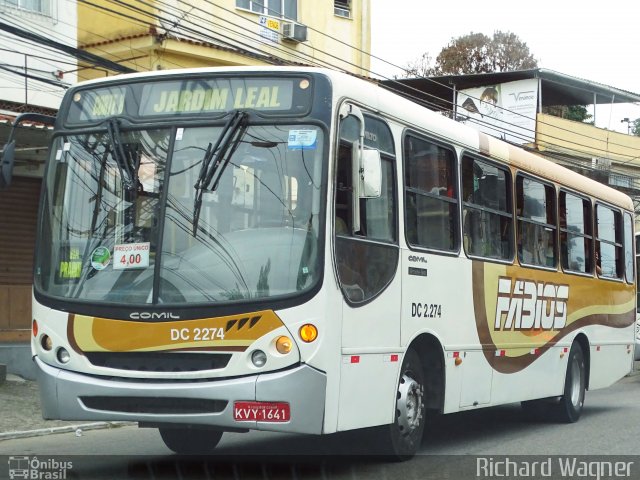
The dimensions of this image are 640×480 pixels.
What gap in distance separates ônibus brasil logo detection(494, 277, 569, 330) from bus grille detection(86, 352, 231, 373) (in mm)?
4182

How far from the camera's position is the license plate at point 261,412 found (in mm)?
7219

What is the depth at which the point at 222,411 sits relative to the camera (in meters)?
7.30

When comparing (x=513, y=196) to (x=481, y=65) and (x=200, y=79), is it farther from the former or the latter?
(x=481, y=65)

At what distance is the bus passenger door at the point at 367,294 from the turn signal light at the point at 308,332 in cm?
38

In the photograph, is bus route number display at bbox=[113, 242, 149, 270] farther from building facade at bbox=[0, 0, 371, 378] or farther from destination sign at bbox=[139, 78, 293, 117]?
building facade at bbox=[0, 0, 371, 378]

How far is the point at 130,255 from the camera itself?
303 inches

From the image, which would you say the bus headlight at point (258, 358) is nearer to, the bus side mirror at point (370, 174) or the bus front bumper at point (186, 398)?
the bus front bumper at point (186, 398)

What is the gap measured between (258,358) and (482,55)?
1655 inches

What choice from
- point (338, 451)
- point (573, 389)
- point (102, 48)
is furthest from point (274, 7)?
point (338, 451)

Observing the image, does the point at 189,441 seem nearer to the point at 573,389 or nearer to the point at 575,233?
the point at 573,389

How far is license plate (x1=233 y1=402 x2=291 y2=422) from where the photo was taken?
722 cm

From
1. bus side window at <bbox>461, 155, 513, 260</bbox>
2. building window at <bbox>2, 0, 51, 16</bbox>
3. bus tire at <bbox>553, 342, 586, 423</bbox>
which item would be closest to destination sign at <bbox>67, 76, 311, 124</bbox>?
bus side window at <bbox>461, 155, 513, 260</bbox>

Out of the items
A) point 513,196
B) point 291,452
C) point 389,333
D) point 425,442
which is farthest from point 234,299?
point 513,196

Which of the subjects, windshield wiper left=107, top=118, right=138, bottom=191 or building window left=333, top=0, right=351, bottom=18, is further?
building window left=333, top=0, right=351, bottom=18
